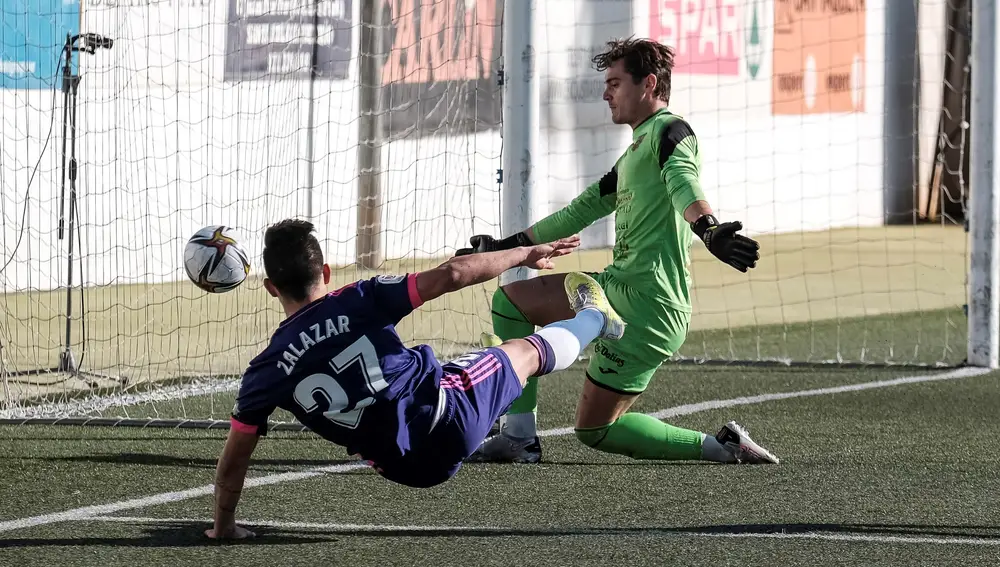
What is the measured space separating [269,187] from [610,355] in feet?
14.9

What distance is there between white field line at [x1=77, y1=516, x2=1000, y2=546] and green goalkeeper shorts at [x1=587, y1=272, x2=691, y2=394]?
1002 millimetres

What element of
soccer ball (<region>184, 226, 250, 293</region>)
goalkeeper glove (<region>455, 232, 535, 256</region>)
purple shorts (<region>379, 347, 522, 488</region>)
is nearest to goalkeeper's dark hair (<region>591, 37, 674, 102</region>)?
goalkeeper glove (<region>455, 232, 535, 256</region>)

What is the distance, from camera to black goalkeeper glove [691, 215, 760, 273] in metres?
5.03

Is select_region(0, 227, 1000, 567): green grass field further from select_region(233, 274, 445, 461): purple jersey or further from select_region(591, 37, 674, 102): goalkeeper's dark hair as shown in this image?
select_region(591, 37, 674, 102): goalkeeper's dark hair

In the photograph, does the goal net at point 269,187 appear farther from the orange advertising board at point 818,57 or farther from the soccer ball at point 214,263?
the orange advertising board at point 818,57

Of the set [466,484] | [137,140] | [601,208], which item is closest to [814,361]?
[601,208]

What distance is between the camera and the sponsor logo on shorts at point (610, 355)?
582 cm

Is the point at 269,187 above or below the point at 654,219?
above

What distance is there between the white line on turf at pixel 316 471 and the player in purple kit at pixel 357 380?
67 centimetres

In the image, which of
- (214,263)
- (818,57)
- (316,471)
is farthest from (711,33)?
(214,263)

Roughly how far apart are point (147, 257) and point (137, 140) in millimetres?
1195

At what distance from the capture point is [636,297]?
19.2 ft

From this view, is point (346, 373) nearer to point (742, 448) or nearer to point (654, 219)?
point (654, 219)

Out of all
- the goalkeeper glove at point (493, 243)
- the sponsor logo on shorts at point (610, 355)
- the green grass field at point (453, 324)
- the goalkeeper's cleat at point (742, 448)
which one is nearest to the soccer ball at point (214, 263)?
the goalkeeper glove at point (493, 243)
